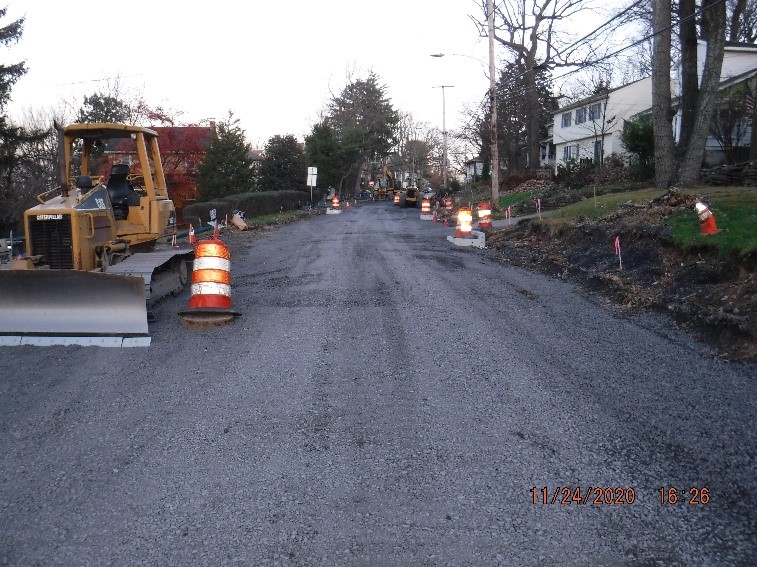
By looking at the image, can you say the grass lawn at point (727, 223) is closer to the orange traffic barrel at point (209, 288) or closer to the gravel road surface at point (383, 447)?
the gravel road surface at point (383, 447)

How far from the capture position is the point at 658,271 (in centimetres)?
1180

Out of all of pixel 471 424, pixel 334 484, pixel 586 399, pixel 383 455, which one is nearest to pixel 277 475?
pixel 334 484

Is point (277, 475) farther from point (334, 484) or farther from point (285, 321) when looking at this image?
point (285, 321)

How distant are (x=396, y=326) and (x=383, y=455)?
4352 millimetres

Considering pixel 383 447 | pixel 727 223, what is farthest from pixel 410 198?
pixel 383 447

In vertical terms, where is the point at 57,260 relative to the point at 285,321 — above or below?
above

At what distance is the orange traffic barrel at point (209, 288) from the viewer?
372 inches

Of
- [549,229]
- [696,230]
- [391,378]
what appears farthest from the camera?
[549,229]

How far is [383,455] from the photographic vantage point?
524 cm

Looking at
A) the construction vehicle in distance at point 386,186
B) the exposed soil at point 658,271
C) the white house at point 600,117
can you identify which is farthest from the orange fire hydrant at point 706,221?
the construction vehicle in distance at point 386,186

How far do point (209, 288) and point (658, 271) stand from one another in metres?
7.42

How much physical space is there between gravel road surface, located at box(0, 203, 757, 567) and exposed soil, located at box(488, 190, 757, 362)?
1.64 ft

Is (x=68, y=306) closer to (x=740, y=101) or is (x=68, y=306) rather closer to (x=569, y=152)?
(x=740, y=101)
